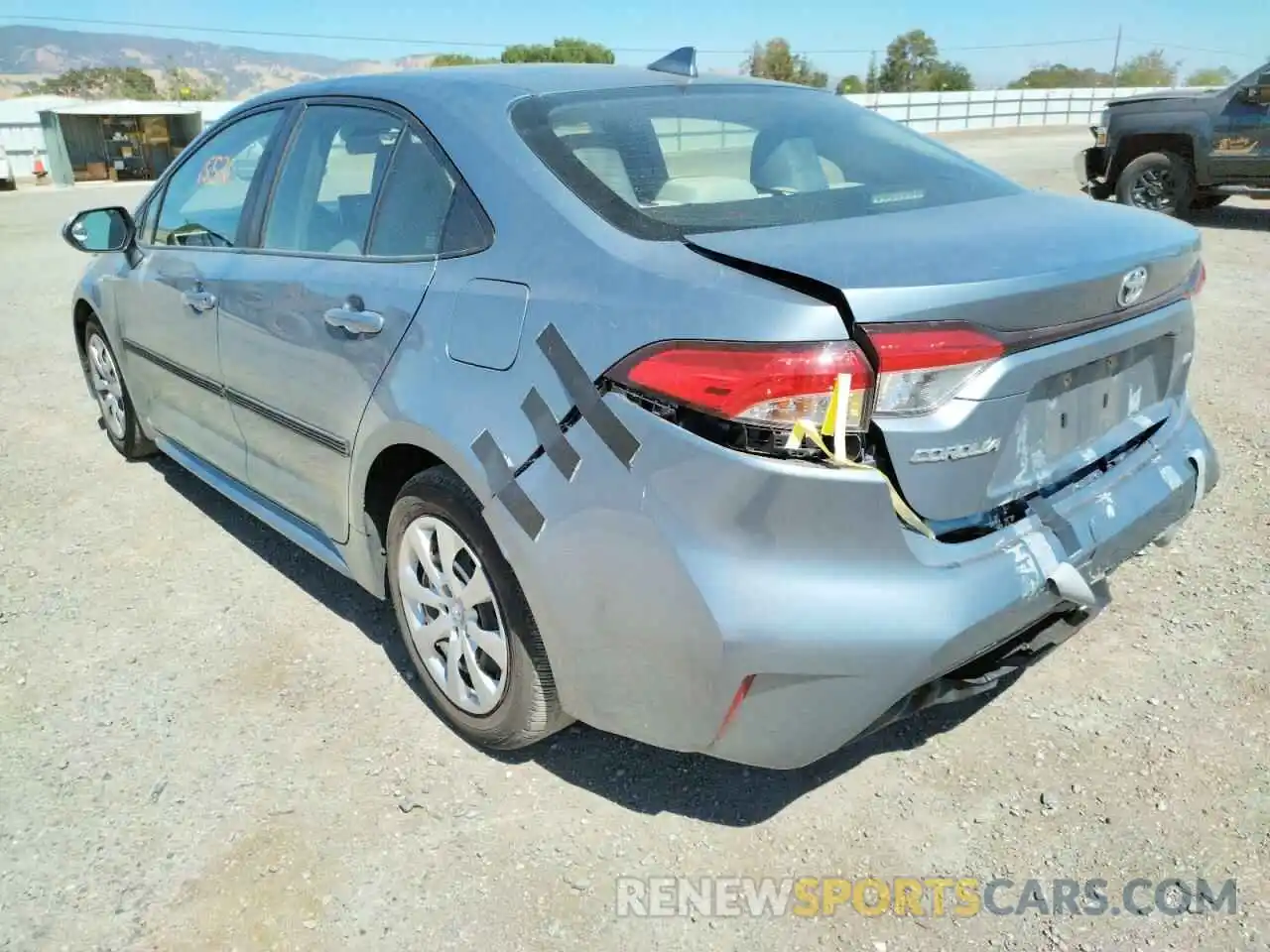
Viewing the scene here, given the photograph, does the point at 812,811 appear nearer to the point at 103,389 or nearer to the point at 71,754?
the point at 71,754

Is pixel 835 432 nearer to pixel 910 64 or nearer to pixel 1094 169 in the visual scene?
pixel 1094 169

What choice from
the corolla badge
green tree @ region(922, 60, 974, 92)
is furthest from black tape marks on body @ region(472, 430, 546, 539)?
green tree @ region(922, 60, 974, 92)

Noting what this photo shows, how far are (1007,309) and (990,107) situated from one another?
→ 41.7 meters

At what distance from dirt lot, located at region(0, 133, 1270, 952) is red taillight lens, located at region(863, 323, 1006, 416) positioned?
3.70 feet

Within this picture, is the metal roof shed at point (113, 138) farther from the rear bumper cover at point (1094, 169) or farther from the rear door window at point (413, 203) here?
the rear door window at point (413, 203)

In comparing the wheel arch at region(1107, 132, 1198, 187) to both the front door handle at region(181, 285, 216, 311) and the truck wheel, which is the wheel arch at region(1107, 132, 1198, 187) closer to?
the truck wheel

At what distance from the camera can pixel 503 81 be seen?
2729 mm

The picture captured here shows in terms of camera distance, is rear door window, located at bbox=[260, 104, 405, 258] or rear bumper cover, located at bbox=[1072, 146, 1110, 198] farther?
rear bumper cover, located at bbox=[1072, 146, 1110, 198]

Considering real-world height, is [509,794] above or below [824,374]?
below

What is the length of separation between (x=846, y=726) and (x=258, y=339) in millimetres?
2175

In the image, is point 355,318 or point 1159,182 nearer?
point 355,318

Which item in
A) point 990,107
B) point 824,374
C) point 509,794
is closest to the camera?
point 824,374

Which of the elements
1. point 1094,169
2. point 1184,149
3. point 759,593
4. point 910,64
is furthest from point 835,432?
point 910,64

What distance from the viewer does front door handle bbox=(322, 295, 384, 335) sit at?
260cm
